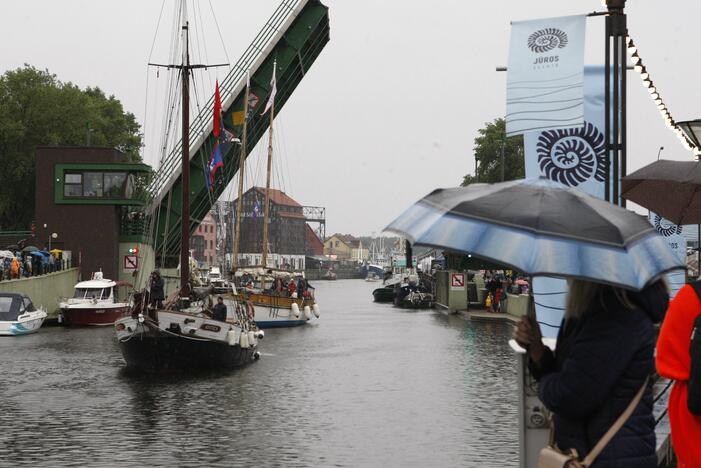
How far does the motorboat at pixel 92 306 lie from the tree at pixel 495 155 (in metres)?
42.1

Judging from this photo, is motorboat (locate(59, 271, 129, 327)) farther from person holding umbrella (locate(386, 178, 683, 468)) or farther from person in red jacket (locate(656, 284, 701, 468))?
person holding umbrella (locate(386, 178, 683, 468))

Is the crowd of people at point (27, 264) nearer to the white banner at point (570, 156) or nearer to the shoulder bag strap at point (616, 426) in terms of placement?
the white banner at point (570, 156)

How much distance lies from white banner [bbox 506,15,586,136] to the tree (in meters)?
69.2

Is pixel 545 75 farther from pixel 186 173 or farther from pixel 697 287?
pixel 186 173

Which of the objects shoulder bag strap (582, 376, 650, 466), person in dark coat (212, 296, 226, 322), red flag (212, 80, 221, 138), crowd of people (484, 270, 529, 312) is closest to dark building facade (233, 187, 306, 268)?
crowd of people (484, 270, 529, 312)

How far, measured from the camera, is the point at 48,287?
42.6 m

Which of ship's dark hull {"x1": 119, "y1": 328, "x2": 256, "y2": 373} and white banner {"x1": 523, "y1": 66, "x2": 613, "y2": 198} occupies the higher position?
white banner {"x1": 523, "y1": 66, "x2": 613, "y2": 198}

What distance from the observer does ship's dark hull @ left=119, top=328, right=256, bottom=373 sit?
2414 centimetres

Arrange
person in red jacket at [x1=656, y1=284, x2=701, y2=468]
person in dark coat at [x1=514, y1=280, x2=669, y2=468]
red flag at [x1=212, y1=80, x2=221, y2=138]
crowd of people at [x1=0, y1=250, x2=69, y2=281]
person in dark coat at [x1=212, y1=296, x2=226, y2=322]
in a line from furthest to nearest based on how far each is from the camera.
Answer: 1. crowd of people at [x1=0, y1=250, x2=69, y2=281]
2. red flag at [x1=212, y1=80, x2=221, y2=138]
3. person in dark coat at [x1=212, y1=296, x2=226, y2=322]
4. person in red jacket at [x1=656, y1=284, x2=701, y2=468]
5. person in dark coat at [x1=514, y1=280, x2=669, y2=468]

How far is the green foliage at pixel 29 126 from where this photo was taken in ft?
207

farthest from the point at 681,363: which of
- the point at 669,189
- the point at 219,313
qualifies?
the point at 219,313

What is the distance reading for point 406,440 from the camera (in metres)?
14.2

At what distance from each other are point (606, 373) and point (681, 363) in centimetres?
100

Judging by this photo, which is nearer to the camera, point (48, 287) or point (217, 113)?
point (217, 113)
